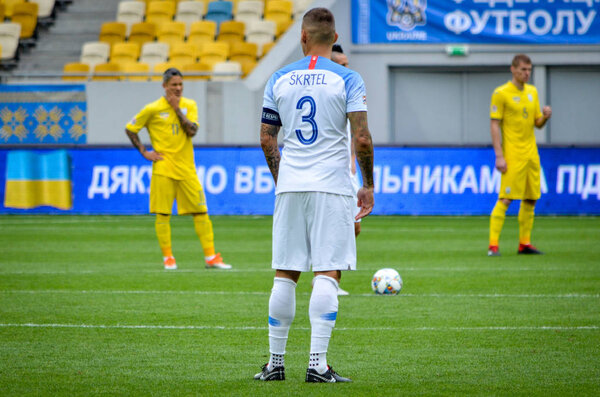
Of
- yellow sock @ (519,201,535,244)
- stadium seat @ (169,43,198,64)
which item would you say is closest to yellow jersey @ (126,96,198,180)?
yellow sock @ (519,201,535,244)

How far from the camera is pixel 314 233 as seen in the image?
5273 millimetres

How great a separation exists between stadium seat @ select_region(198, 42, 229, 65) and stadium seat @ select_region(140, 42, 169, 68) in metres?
1.03

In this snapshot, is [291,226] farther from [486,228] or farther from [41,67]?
[41,67]

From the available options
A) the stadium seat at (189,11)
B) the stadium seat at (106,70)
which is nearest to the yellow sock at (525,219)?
the stadium seat at (106,70)

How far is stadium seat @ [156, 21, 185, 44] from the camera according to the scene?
25266mm

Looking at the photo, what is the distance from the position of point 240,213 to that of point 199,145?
153 centimetres

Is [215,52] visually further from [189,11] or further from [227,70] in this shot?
[189,11]

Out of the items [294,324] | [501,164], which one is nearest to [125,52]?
[501,164]

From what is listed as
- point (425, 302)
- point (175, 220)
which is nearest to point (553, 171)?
point (175, 220)

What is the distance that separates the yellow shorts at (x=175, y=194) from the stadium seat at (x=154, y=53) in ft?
45.6

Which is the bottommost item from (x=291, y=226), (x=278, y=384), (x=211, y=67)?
(x=278, y=384)

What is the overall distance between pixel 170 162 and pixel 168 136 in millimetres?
309

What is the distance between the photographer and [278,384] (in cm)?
523

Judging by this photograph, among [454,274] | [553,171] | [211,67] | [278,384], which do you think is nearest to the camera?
[278,384]
